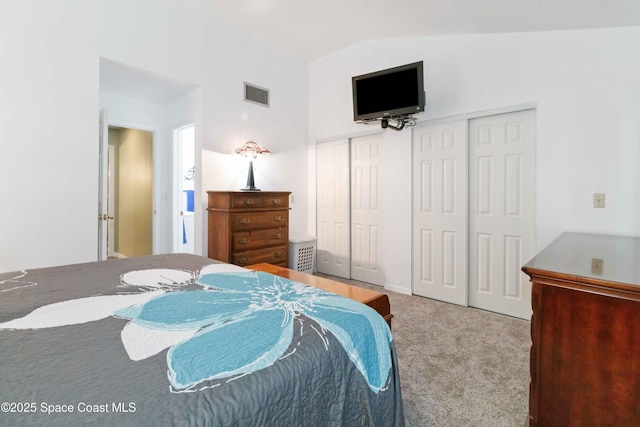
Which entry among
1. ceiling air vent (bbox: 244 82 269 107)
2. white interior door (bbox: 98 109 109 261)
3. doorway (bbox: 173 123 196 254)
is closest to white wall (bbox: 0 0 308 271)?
white interior door (bbox: 98 109 109 261)

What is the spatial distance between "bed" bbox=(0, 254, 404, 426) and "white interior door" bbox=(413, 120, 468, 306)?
96.0 inches

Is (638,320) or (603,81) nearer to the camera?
(638,320)

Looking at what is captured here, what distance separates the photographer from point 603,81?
2.36 meters

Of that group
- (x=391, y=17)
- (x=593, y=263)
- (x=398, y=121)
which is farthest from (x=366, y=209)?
(x=593, y=263)

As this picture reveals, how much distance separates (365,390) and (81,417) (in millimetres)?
657

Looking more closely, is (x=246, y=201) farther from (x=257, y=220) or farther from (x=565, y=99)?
(x=565, y=99)

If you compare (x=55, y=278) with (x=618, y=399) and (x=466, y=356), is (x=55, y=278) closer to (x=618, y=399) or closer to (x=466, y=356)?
(x=618, y=399)

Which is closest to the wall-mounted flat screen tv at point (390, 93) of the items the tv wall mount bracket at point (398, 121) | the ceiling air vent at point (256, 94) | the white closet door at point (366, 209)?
the tv wall mount bracket at point (398, 121)

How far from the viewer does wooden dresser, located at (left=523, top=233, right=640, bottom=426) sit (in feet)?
3.39

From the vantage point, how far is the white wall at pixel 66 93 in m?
2.24

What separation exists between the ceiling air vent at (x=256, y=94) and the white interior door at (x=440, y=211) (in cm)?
191

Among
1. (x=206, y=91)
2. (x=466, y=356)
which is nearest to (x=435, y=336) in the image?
(x=466, y=356)

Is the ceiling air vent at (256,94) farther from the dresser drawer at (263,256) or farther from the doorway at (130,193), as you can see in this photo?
the doorway at (130,193)

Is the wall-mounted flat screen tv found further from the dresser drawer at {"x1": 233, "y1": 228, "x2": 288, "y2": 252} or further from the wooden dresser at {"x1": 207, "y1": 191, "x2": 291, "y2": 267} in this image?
the dresser drawer at {"x1": 233, "y1": 228, "x2": 288, "y2": 252}
